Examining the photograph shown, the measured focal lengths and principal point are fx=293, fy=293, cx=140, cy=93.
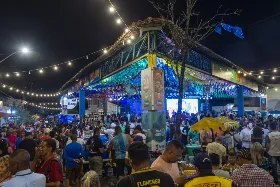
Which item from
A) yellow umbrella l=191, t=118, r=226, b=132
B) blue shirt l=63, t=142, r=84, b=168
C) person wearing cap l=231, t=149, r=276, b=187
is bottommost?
blue shirt l=63, t=142, r=84, b=168

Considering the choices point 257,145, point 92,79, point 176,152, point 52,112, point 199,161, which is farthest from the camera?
point 52,112

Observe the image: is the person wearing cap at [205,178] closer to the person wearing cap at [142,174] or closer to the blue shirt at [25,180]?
the person wearing cap at [142,174]

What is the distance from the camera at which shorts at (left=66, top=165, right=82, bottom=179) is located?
9070 mm

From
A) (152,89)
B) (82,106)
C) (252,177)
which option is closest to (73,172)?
(152,89)

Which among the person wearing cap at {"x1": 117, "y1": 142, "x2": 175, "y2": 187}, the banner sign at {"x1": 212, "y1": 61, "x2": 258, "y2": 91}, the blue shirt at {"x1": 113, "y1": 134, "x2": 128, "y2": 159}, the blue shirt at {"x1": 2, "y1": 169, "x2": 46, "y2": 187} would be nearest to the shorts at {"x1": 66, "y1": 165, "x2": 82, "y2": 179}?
the blue shirt at {"x1": 113, "y1": 134, "x2": 128, "y2": 159}

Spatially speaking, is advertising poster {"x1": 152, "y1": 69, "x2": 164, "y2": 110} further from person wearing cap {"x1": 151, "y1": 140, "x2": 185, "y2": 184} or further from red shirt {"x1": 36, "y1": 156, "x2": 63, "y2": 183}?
red shirt {"x1": 36, "y1": 156, "x2": 63, "y2": 183}

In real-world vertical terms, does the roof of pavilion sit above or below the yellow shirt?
above

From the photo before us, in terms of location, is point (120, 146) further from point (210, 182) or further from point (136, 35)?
point (210, 182)

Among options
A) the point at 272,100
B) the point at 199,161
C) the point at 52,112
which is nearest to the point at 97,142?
the point at 199,161

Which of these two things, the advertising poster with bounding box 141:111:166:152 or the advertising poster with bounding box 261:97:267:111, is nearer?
the advertising poster with bounding box 141:111:166:152

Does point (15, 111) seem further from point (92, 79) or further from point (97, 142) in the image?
point (97, 142)

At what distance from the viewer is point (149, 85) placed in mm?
12422

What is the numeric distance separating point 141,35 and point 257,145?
7286 mm

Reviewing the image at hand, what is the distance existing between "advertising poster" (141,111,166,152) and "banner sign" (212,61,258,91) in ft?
24.4
